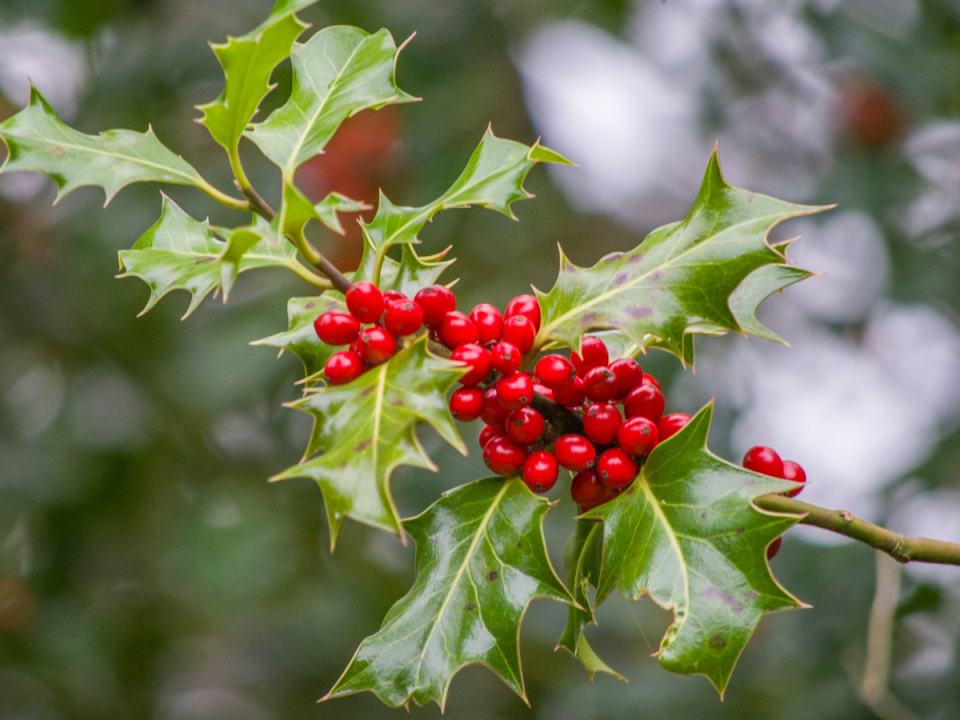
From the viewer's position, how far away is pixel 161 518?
339 cm

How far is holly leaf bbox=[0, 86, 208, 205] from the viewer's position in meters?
0.84

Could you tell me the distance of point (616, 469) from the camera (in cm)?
87

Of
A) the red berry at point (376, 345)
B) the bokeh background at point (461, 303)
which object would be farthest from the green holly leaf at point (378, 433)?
the bokeh background at point (461, 303)

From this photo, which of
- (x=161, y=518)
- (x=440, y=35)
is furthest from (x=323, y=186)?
(x=161, y=518)

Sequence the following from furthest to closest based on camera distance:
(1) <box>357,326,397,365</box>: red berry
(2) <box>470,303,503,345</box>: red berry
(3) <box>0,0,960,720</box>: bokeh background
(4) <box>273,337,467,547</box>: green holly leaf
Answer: (3) <box>0,0,960,720</box>: bokeh background, (2) <box>470,303,503,345</box>: red berry, (1) <box>357,326,397,365</box>: red berry, (4) <box>273,337,467,547</box>: green holly leaf

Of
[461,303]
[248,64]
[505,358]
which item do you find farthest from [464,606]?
[461,303]

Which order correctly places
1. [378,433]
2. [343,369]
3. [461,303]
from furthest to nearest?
[461,303], [343,369], [378,433]

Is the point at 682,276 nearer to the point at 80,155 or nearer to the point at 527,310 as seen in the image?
the point at 527,310

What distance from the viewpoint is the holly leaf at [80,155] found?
844mm

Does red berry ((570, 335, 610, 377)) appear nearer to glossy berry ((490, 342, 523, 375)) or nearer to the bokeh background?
glossy berry ((490, 342, 523, 375))

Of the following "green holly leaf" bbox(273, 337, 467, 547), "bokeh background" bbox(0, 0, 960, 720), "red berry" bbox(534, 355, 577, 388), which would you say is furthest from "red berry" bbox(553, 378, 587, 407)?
"bokeh background" bbox(0, 0, 960, 720)

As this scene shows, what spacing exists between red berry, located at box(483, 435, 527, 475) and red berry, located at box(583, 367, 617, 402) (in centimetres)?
10

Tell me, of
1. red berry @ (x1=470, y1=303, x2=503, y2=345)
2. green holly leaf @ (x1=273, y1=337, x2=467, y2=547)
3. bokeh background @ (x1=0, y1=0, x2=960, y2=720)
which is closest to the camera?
green holly leaf @ (x1=273, y1=337, x2=467, y2=547)

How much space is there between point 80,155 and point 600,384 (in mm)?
618
